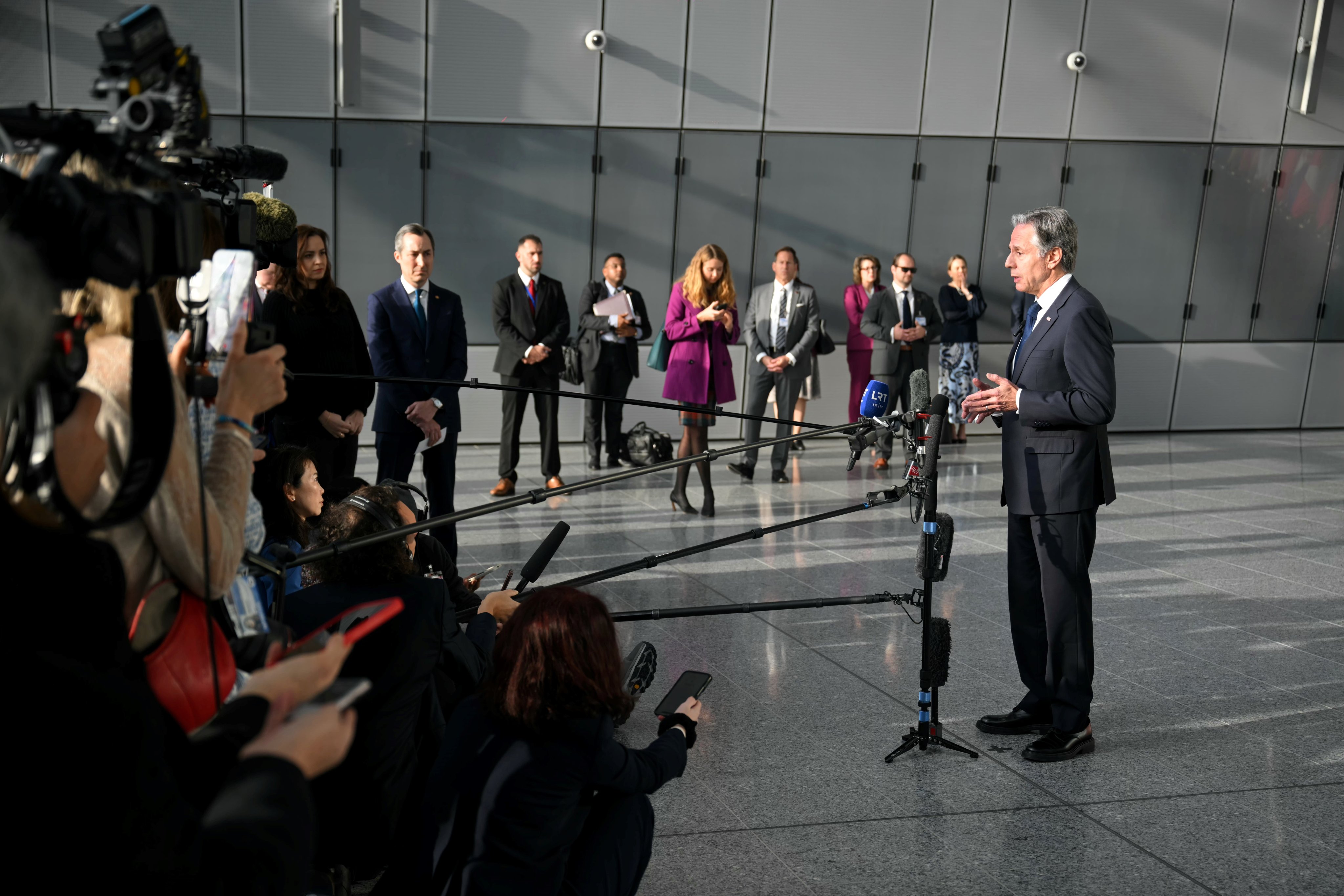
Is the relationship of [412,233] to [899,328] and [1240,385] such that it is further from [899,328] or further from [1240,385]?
[1240,385]

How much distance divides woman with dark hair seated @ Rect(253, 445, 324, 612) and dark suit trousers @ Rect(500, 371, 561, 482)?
179 inches

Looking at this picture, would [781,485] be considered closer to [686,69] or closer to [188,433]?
[686,69]

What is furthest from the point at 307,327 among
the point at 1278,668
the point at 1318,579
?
the point at 1318,579

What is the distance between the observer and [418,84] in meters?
9.41

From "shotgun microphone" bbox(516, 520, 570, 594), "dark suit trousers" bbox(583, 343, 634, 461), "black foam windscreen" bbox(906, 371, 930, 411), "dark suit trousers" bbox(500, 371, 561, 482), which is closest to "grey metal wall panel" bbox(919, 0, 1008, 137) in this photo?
"dark suit trousers" bbox(583, 343, 634, 461)

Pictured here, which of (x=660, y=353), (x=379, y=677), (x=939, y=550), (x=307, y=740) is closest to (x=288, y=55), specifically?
(x=660, y=353)

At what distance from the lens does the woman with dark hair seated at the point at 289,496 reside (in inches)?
121

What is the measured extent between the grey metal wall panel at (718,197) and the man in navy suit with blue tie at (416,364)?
4.98 meters

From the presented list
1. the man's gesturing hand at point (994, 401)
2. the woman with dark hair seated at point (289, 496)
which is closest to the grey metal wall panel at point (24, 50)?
the woman with dark hair seated at point (289, 496)

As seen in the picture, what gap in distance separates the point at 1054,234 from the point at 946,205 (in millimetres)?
7546

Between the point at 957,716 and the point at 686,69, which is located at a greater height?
the point at 686,69

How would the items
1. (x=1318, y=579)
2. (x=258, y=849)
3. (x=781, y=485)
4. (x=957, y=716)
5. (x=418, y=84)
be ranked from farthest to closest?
1. (x=418, y=84)
2. (x=781, y=485)
3. (x=1318, y=579)
4. (x=957, y=716)
5. (x=258, y=849)

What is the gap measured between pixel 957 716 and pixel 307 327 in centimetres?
296

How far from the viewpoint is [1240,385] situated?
1195 centimetres
